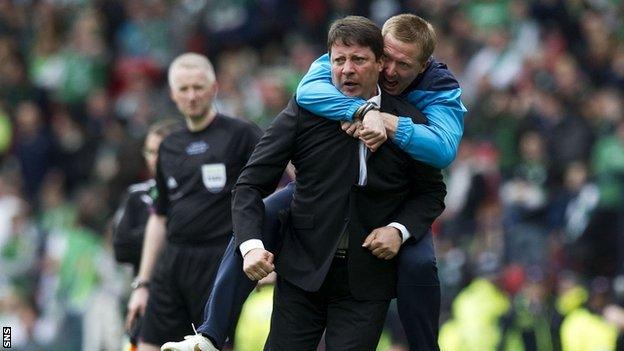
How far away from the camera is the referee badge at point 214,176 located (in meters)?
8.98

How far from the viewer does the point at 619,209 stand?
560 inches

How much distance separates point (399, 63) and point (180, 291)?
8.45 ft

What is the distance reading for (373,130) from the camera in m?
7.03

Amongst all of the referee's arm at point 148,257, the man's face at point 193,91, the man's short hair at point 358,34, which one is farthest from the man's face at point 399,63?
the referee's arm at point 148,257

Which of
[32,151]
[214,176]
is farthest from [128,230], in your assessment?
[32,151]

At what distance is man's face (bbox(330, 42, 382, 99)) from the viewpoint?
23.3 feet

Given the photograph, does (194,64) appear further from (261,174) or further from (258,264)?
(258,264)

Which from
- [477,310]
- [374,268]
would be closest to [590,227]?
[477,310]

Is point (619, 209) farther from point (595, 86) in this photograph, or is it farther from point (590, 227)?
point (595, 86)

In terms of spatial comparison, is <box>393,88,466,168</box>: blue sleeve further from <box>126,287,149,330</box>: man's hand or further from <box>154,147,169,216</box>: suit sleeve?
<box>126,287,149,330</box>: man's hand

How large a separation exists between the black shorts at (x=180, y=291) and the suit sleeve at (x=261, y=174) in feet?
5.68

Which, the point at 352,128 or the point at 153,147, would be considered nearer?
the point at 352,128

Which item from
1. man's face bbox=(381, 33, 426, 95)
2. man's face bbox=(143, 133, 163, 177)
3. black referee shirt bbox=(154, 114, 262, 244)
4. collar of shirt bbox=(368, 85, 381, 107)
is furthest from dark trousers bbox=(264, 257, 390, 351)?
man's face bbox=(143, 133, 163, 177)

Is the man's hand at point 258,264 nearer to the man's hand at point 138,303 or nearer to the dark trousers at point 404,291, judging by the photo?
the dark trousers at point 404,291
